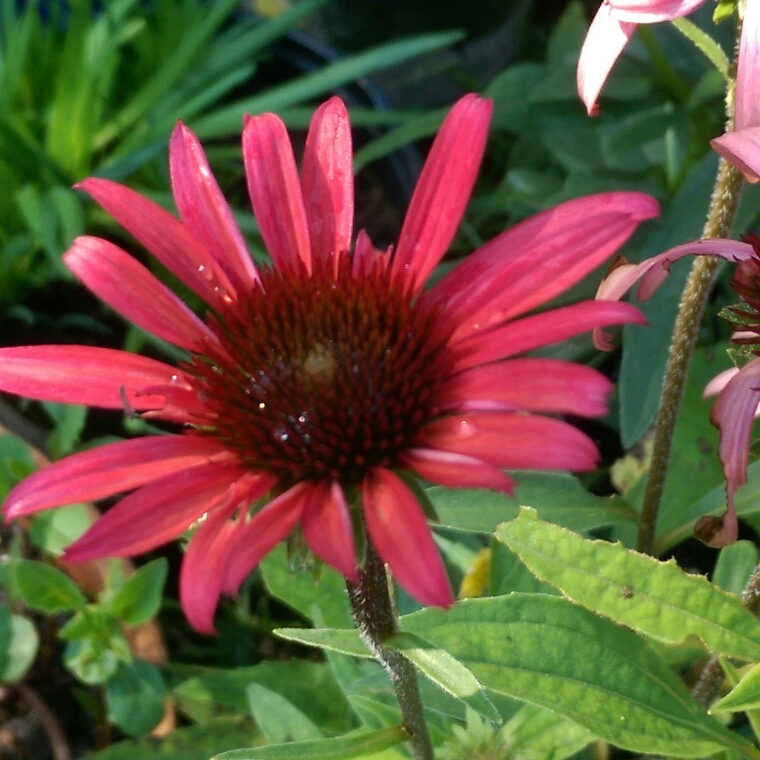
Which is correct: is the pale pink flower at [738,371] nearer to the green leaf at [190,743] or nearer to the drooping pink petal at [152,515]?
the drooping pink petal at [152,515]

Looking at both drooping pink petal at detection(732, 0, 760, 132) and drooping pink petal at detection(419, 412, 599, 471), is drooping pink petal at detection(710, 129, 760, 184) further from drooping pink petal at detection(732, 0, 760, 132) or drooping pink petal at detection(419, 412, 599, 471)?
drooping pink petal at detection(419, 412, 599, 471)

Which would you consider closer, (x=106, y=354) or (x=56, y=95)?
(x=106, y=354)

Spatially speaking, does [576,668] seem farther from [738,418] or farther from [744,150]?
[744,150]

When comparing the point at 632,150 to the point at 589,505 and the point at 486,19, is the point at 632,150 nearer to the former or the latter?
the point at 589,505

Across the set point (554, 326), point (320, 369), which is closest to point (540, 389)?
point (554, 326)

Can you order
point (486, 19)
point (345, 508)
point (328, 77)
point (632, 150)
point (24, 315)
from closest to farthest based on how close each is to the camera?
point (345, 508), point (632, 150), point (24, 315), point (328, 77), point (486, 19)

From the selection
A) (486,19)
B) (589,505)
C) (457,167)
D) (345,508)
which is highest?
(486,19)

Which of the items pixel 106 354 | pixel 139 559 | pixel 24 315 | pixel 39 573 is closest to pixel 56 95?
pixel 24 315
